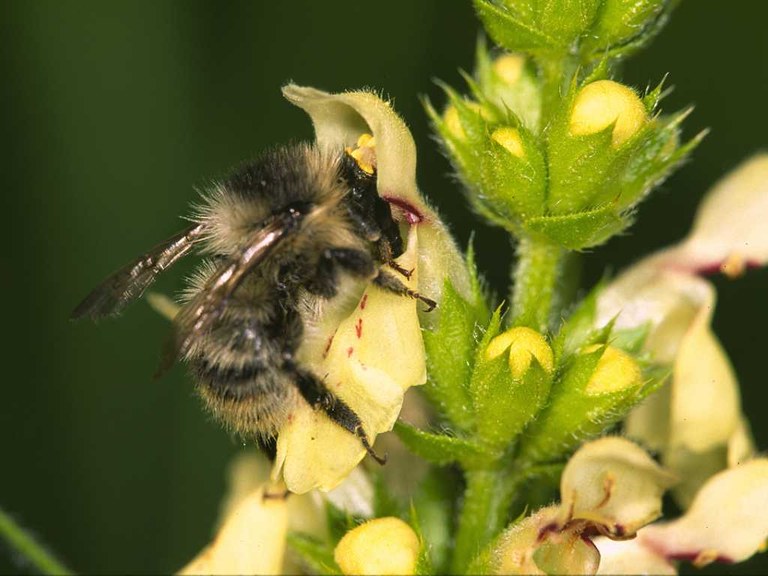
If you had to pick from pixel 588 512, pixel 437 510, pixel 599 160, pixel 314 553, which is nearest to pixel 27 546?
pixel 314 553

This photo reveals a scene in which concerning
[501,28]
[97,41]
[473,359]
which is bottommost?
[97,41]

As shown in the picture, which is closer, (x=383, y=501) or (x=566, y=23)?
(x=566, y=23)

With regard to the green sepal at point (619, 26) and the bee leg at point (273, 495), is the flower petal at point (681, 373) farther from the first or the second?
the bee leg at point (273, 495)

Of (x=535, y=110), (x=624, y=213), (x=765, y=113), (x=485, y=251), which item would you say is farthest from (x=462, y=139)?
(x=765, y=113)

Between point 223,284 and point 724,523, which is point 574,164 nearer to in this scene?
point 223,284

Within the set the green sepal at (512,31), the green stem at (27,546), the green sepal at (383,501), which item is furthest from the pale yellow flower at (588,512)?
the green stem at (27,546)

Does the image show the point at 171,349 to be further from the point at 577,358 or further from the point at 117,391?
the point at 117,391
